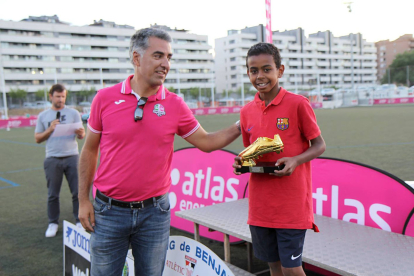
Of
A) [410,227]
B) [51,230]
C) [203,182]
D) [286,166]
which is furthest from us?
[51,230]

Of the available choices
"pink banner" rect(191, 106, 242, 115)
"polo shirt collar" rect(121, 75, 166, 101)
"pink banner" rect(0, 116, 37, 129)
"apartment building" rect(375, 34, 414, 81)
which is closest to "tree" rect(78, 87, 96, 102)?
"pink banner" rect(191, 106, 242, 115)

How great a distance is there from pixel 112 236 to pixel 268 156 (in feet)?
3.50

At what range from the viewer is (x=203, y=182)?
4.95m

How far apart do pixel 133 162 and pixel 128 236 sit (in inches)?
18.9

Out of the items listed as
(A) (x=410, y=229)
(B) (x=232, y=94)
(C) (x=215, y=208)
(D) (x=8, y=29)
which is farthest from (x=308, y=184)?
(D) (x=8, y=29)

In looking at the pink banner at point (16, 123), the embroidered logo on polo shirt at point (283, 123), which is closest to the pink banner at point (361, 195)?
the embroidered logo on polo shirt at point (283, 123)

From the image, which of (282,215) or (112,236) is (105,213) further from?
(282,215)

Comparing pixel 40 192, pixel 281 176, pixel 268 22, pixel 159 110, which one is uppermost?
A: pixel 268 22

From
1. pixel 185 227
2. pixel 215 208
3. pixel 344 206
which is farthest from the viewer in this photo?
pixel 185 227

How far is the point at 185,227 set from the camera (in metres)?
5.11

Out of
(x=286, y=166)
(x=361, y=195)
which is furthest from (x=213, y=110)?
(x=286, y=166)

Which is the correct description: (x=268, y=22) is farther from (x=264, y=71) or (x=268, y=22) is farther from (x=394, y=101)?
(x=394, y=101)

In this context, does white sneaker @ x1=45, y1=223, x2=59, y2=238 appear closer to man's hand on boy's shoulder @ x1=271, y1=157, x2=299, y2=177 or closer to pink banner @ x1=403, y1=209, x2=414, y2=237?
man's hand on boy's shoulder @ x1=271, y1=157, x2=299, y2=177

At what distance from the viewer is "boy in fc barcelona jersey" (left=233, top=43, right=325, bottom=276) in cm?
228
